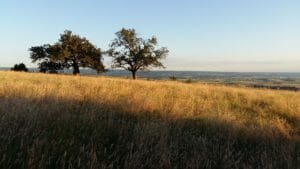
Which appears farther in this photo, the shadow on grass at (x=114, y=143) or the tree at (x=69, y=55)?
the tree at (x=69, y=55)

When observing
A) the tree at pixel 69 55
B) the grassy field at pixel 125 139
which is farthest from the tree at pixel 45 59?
the grassy field at pixel 125 139

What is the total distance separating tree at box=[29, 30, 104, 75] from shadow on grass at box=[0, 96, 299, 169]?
45.5 m

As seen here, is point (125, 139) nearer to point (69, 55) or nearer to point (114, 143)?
point (114, 143)

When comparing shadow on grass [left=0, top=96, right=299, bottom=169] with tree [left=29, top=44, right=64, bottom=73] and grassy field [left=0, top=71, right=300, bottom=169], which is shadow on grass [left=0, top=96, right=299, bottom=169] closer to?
grassy field [left=0, top=71, right=300, bottom=169]

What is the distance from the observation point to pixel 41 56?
5056 centimetres

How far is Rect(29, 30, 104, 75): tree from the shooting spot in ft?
164

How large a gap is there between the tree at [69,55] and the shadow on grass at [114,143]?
149 ft

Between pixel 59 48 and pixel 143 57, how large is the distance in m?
12.3

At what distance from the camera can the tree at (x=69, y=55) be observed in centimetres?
4984

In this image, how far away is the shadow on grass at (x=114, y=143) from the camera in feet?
→ 11.0

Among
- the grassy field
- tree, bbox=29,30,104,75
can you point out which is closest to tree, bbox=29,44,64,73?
tree, bbox=29,30,104,75

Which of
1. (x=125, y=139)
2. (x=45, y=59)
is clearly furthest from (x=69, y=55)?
(x=125, y=139)

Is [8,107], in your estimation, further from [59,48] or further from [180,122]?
[59,48]

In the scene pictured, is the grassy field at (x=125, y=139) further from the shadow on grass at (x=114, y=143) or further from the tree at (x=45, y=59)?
the tree at (x=45, y=59)
